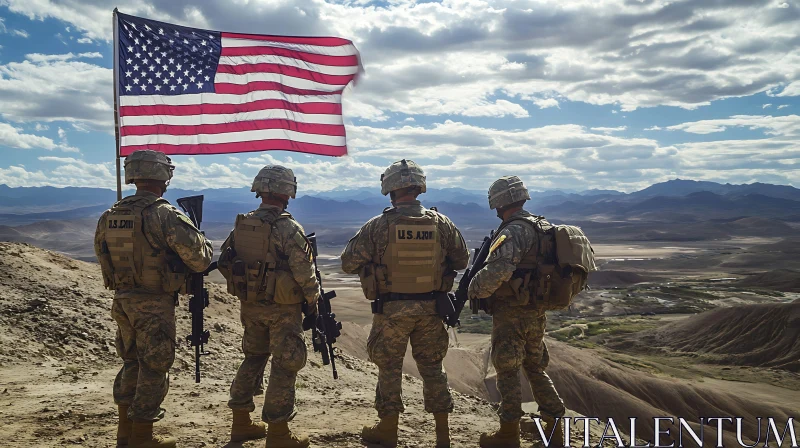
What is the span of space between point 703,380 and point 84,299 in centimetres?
1638

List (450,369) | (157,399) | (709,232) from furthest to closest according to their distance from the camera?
(709,232) < (450,369) < (157,399)

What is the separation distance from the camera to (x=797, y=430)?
1236 centimetres

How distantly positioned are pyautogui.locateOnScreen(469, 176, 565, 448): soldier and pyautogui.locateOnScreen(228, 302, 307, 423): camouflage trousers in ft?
5.74

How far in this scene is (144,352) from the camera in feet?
15.8

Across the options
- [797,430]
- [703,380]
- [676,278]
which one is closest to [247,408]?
[797,430]

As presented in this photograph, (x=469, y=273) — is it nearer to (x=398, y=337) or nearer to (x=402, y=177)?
(x=398, y=337)

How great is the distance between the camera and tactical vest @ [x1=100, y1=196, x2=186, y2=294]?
489 cm

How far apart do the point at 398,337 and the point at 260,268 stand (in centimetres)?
145

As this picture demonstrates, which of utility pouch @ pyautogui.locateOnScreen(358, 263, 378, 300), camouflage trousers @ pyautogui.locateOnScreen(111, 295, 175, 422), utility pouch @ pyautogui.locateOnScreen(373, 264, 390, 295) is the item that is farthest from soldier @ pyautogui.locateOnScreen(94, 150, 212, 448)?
utility pouch @ pyautogui.locateOnScreen(373, 264, 390, 295)

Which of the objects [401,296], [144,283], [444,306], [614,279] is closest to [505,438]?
[444,306]

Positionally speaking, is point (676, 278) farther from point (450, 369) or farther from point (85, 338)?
point (85, 338)

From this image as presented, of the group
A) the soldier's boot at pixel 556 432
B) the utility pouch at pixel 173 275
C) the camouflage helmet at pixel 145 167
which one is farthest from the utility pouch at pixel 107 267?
the soldier's boot at pixel 556 432

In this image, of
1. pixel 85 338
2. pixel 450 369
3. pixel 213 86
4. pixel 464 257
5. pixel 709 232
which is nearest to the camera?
pixel 464 257

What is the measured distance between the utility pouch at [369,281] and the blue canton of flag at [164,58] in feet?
13.4
